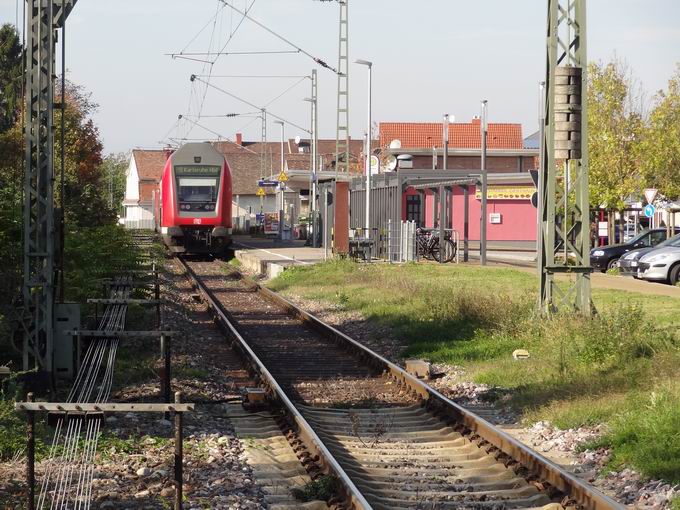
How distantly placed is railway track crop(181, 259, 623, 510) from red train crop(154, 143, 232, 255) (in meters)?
23.5

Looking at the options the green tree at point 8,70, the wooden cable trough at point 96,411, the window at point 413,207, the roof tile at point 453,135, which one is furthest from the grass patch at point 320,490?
the roof tile at point 453,135

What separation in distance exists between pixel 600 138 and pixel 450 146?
1740 inches

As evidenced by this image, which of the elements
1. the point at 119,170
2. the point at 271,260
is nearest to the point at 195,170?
the point at 271,260

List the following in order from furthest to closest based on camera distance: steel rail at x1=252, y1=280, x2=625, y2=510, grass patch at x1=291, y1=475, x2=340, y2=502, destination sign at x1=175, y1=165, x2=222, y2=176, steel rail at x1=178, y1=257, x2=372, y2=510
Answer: destination sign at x1=175, y1=165, x2=222, y2=176, grass patch at x1=291, y1=475, x2=340, y2=502, steel rail at x1=178, y1=257, x2=372, y2=510, steel rail at x1=252, y1=280, x2=625, y2=510

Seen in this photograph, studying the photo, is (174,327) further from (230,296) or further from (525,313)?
(230,296)

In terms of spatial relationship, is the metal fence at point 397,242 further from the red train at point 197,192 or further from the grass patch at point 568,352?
the grass patch at point 568,352

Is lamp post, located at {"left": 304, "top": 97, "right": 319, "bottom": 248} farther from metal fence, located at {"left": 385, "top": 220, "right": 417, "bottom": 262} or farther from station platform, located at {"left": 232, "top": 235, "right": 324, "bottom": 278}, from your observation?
metal fence, located at {"left": 385, "top": 220, "right": 417, "bottom": 262}

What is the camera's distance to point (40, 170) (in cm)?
1205

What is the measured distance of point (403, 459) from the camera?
9281 millimetres

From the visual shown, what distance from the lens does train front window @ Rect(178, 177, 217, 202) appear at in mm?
40219

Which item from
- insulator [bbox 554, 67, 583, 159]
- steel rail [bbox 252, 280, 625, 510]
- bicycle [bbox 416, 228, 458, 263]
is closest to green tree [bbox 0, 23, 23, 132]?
bicycle [bbox 416, 228, 458, 263]

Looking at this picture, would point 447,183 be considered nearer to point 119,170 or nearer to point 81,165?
point 81,165

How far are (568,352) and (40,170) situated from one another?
6.31 metres

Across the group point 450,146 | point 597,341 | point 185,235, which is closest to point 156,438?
Answer: point 597,341
